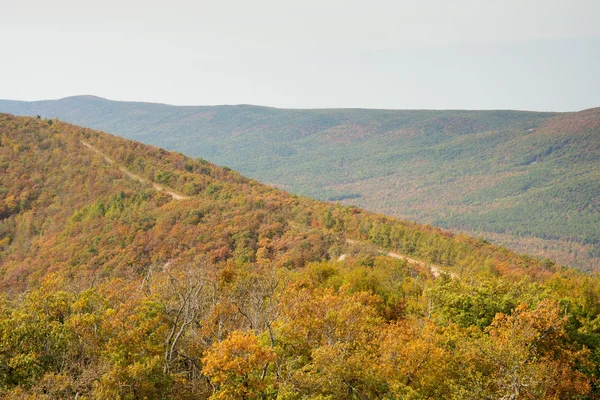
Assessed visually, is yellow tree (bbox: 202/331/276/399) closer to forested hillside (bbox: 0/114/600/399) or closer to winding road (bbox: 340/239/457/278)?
forested hillside (bbox: 0/114/600/399)

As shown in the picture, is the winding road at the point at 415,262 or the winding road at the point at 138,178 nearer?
the winding road at the point at 415,262

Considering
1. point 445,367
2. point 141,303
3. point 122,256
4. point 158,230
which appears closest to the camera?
point 445,367

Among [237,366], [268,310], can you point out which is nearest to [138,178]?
[268,310]

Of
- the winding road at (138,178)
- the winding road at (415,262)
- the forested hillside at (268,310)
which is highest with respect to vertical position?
the winding road at (138,178)

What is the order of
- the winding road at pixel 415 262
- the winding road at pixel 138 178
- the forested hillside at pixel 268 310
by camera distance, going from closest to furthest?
1. the forested hillside at pixel 268 310
2. the winding road at pixel 415 262
3. the winding road at pixel 138 178

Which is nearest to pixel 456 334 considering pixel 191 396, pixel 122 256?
pixel 191 396

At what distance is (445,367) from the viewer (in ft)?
66.7

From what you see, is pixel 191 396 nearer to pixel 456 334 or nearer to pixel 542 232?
pixel 456 334

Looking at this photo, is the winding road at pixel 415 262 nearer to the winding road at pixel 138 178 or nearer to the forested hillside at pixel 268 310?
the forested hillside at pixel 268 310

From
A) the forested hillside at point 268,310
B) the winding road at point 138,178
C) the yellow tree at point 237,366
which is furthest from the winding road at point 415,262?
the yellow tree at point 237,366

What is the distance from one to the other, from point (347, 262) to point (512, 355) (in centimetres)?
3061

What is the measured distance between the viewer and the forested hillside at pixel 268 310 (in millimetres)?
18312

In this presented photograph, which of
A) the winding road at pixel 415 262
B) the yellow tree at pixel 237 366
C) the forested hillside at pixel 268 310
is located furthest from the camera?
the winding road at pixel 415 262

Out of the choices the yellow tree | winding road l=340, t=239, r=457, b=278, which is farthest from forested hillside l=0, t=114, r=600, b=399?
winding road l=340, t=239, r=457, b=278
